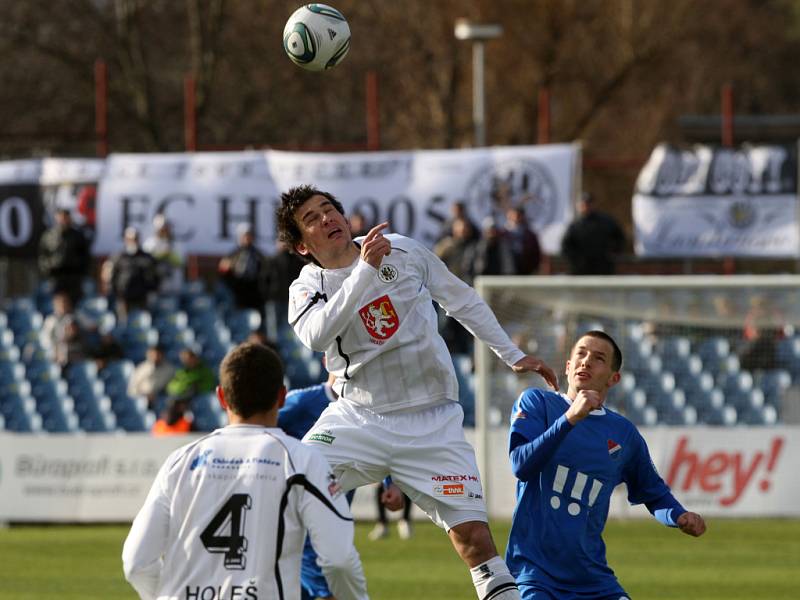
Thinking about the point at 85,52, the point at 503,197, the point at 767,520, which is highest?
the point at 85,52

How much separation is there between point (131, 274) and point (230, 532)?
14019 millimetres

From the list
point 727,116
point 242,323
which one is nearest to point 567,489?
point 242,323

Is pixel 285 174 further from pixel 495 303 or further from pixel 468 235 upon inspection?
pixel 495 303

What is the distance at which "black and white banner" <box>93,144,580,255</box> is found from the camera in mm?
18344

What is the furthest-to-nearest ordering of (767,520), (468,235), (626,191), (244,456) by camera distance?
1. (626,191)
2. (468,235)
3. (767,520)
4. (244,456)

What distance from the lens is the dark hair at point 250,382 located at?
4738 mm

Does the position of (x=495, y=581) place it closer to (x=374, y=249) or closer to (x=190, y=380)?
(x=374, y=249)

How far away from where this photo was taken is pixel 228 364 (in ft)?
15.6

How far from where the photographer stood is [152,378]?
17.4 m

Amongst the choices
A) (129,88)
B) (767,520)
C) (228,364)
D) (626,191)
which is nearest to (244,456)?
(228,364)

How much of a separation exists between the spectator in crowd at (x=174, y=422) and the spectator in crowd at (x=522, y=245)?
3.87m

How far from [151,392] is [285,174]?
332 cm

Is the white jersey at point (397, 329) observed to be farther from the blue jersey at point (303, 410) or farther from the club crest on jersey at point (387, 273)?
the blue jersey at point (303, 410)

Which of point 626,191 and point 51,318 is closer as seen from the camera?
point 51,318
